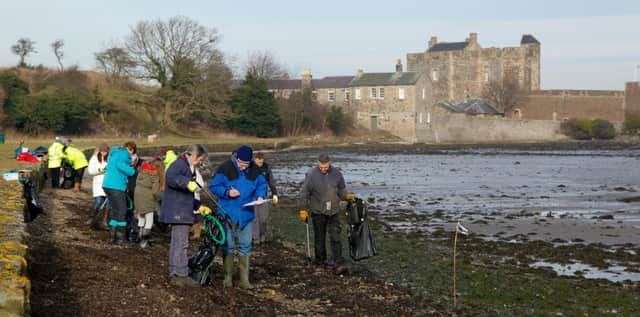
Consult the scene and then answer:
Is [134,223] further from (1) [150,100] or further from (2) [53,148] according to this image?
(1) [150,100]

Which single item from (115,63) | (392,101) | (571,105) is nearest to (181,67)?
(115,63)

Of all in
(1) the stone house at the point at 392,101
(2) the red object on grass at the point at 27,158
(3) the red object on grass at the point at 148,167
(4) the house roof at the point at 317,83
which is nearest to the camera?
(3) the red object on grass at the point at 148,167

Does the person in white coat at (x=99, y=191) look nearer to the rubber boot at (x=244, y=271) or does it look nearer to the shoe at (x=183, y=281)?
the rubber boot at (x=244, y=271)

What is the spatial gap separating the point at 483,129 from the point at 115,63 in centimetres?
4731

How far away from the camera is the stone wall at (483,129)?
91438 mm

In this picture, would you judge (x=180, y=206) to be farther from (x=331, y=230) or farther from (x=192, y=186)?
(x=331, y=230)

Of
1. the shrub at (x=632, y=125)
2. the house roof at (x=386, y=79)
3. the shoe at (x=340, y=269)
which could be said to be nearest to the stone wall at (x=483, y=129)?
the house roof at (x=386, y=79)

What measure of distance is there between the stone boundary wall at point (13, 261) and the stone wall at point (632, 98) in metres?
100

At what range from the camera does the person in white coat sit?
A: 14.1 meters

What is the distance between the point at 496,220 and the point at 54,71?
51754 mm

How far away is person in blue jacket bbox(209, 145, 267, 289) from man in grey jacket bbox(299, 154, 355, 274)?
211cm

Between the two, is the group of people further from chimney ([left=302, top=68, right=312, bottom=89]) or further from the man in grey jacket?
chimney ([left=302, top=68, right=312, bottom=89])

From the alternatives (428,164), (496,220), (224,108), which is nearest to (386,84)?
(224,108)

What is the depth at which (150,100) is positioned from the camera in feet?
202
